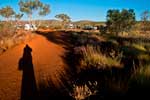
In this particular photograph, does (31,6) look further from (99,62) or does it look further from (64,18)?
(99,62)

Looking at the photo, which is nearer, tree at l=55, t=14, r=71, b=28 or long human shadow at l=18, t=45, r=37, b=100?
long human shadow at l=18, t=45, r=37, b=100

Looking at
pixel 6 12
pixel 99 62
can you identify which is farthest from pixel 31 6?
pixel 99 62

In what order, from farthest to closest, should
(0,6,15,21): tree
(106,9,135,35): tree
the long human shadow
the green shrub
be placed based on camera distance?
(0,6,15,21): tree < (106,9,135,35): tree < the green shrub < the long human shadow

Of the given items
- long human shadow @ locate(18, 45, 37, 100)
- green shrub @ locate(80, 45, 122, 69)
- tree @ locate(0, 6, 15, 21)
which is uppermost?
tree @ locate(0, 6, 15, 21)

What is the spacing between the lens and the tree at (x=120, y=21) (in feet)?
171

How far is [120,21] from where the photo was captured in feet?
171

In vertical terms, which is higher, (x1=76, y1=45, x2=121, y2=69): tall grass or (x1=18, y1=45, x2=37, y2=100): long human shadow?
A: (x1=76, y1=45, x2=121, y2=69): tall grass

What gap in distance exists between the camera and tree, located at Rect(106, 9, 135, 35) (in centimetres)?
5209

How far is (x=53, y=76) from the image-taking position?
30.4 ft

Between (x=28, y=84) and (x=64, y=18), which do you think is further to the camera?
(x=64, y=18)

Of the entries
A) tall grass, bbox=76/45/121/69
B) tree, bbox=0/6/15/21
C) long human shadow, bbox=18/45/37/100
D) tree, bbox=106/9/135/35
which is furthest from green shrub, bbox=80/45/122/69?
tree, bbox=0/6/15/21

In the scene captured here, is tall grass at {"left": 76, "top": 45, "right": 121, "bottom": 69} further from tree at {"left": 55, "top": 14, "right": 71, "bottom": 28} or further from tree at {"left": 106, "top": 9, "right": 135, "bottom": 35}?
tree at {"left": 55, "top": 14, "right": 71, "bottom": 28}

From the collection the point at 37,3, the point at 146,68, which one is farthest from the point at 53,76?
the point at 37,3

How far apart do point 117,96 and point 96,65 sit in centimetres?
417
